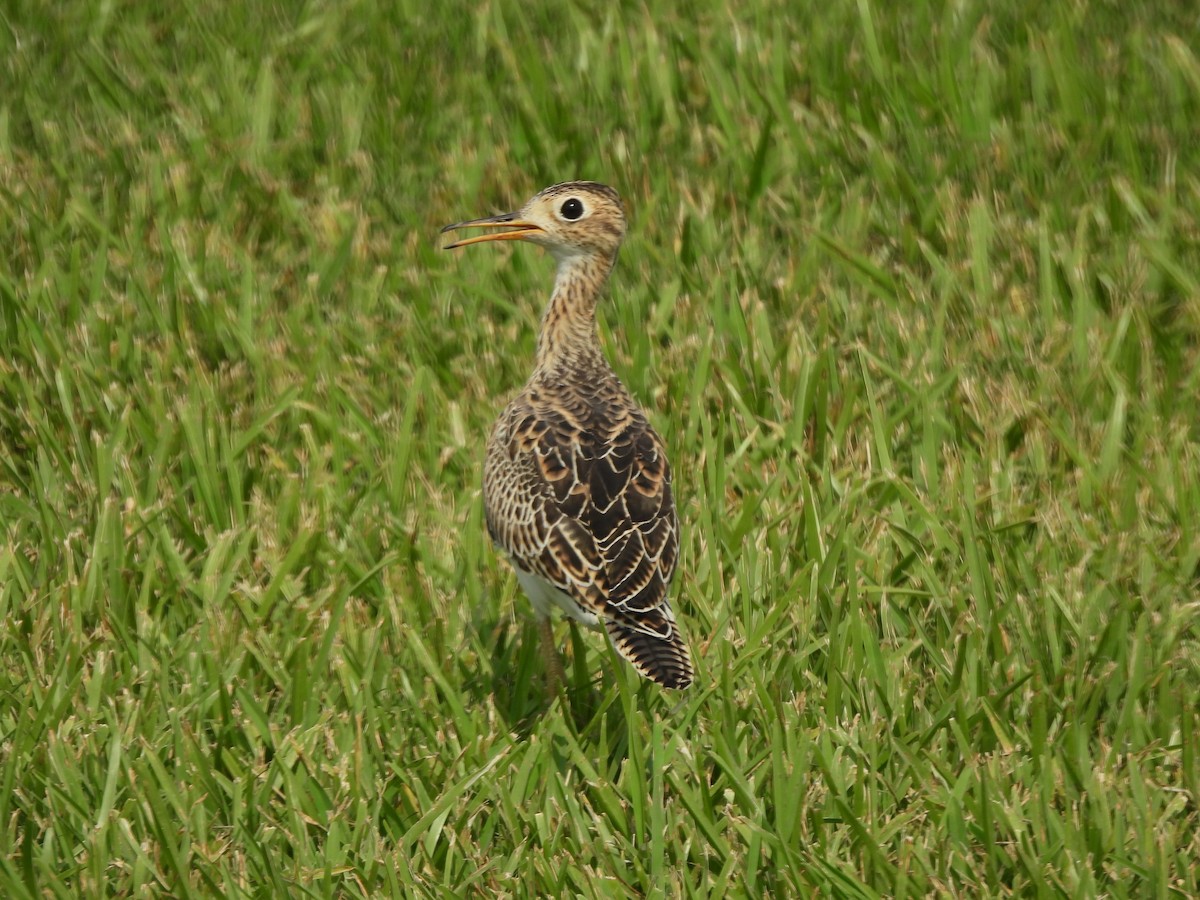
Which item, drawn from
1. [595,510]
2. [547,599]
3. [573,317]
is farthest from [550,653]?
[573,317]

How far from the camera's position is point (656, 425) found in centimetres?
679

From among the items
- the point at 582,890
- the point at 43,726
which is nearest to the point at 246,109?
the point at 43,726

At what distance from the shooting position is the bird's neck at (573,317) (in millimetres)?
Result: 6090

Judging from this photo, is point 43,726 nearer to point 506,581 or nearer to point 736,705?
point 506,581

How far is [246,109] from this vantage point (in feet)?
28.7

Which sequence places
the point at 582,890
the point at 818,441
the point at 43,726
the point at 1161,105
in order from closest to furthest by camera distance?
1. the point at 582,890
2. the point at 43,726
3. the point at 818,441
4. the point at 1161,105

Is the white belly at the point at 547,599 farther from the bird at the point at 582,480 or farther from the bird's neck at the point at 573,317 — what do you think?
the bird's neck at the point at 573,317

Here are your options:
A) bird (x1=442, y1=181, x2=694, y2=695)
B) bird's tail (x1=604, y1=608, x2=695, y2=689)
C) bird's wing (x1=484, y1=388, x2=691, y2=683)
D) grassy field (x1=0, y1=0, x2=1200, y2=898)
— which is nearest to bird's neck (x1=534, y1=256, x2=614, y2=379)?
bird (x1=442, y1=181, x2=694, y2=695)

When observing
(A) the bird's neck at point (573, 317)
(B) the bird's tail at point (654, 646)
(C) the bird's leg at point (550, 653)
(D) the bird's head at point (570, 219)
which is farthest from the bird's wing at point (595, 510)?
(D) the bird's head at point (570, 219)

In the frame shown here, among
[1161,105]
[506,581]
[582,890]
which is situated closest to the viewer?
[582,890]

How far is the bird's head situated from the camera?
19.9 feet

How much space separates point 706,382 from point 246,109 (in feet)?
10.4

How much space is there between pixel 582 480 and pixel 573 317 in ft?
Answer: 3.34

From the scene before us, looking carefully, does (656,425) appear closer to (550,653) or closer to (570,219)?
(570,219)
